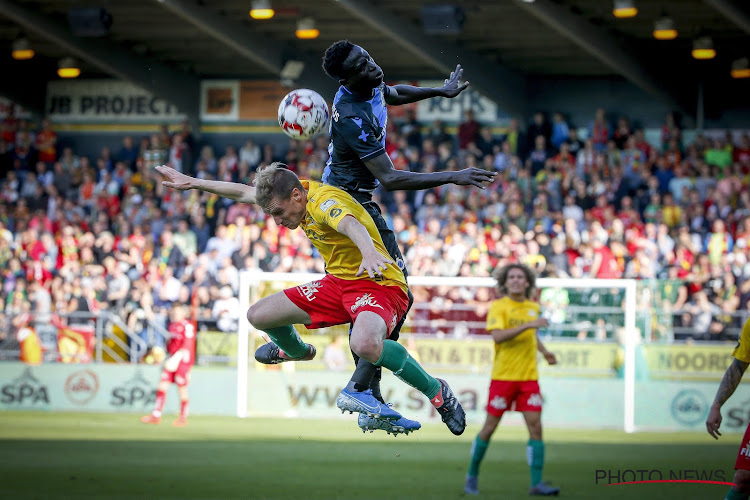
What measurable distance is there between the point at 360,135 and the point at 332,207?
552mm

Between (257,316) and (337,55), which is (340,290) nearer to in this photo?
(257,316)

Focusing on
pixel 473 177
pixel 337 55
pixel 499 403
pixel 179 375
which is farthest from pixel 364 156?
pixel 179 375

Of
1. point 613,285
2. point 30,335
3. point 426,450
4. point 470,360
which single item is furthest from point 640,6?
point 30,335

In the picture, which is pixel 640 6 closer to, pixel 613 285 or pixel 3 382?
pixel 613 285

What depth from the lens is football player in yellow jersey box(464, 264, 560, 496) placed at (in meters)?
9.94

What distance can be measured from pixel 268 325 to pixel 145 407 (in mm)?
11917

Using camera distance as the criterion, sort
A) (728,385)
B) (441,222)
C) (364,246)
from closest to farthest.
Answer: (364,246), (728,385), (441,222)

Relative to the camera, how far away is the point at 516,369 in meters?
10.2

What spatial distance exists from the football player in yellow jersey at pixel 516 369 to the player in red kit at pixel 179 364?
729 cm

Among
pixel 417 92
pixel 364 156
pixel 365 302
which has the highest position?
pixel 417 92

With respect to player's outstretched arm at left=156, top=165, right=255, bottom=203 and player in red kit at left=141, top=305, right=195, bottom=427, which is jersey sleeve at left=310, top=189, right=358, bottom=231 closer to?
player's outstretched arm at left=156, top=165, right=255, bottom=203

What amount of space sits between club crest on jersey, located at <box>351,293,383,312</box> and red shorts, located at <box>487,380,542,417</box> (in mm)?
3312

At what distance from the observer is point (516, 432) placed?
16828 mm

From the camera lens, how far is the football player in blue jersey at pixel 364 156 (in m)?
6.79
